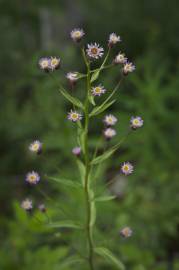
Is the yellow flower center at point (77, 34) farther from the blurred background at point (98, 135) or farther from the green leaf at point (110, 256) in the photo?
the blurred background at point (98, 135)

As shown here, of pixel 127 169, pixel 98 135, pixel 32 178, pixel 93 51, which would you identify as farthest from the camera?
pixel 98 135

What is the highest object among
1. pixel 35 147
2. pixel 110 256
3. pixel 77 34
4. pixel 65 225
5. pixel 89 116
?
pixel 77 34

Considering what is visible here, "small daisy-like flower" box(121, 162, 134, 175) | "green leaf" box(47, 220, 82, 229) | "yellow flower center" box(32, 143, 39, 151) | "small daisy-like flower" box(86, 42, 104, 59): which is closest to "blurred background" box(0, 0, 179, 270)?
"green leaf" box(47, 220, 82, 229)

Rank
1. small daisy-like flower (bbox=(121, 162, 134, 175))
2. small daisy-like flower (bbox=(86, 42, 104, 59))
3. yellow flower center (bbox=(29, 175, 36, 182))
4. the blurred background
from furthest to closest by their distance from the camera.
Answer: the blurred background → yellow flower center (bbox=(29, 175, 36, 182)) → small daisy-like flower (bbox=(121, 162, 134, 175)) → small daisy-like flower (bbox=(86, 42, 104, 59))

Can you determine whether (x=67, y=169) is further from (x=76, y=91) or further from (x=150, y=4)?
(x=150, y=4)

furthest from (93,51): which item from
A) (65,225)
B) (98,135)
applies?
(98,135)

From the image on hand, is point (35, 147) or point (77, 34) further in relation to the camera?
point (35, 147)

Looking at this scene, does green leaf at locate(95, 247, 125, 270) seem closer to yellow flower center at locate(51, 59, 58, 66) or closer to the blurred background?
the blurred background

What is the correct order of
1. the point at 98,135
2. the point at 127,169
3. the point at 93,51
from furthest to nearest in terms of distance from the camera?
the point at 98,135
the point at 127,169
the point at 93,51

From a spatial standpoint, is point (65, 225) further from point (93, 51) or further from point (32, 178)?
point (93, 51)

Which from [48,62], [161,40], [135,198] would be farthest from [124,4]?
[48,62]
